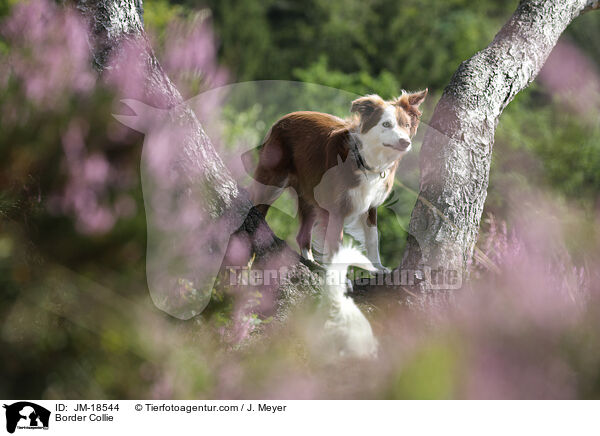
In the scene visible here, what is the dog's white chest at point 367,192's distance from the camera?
1916 mm

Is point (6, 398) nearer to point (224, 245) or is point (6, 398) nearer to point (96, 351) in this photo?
point (96, 351)

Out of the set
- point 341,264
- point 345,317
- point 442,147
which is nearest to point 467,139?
point 442,147

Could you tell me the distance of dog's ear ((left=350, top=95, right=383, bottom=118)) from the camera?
1.83m

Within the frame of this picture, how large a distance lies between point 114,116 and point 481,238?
5.45 feet

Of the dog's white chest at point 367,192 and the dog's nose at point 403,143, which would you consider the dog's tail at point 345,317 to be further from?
the dog's nose at point 403,143

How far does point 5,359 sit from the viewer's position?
68.1 inches

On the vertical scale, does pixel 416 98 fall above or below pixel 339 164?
above

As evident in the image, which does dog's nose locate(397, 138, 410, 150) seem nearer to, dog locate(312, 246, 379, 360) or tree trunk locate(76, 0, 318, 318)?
dog locate(312, 246, 379, 360)

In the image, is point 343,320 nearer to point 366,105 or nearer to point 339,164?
point 339,164
